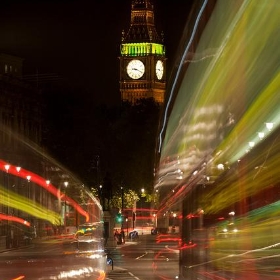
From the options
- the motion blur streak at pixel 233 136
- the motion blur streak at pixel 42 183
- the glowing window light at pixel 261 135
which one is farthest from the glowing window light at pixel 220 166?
the motion blur streak at pixel 42 183

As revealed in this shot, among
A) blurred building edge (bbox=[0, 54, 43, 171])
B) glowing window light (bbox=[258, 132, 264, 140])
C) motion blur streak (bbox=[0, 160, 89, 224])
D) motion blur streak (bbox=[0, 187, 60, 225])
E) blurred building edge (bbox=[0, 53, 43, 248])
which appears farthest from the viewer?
blurred building edge (bbox=[0, 54, 43, 171])

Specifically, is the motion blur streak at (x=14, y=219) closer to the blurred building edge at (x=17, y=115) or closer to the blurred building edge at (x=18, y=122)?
the blurred building edge at (x=18, y=122)

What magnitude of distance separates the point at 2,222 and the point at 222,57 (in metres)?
61.7

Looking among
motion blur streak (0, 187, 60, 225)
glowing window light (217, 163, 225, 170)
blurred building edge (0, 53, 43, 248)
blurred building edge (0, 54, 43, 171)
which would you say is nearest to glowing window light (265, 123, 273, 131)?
glowing window light (217, 163, 225, 170)

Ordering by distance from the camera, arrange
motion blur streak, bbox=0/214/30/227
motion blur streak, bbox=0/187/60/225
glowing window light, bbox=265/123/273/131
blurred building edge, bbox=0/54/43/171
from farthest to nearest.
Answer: blurred building edge, bbox=0/54/43/171, motion blur streak, bbox=0/187/60/225, motion blur streak, bbox=0/214/30/227, glowing window light, bbox=265/123/273/131

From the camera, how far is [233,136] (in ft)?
30.2

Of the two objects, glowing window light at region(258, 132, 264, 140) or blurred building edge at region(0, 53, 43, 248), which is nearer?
glowing window light at region(258, 132, 264, 140)

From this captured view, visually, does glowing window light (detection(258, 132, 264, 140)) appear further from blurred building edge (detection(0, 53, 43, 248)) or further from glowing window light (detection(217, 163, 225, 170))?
blurred building edge (detection(0, 53, 43, 248))

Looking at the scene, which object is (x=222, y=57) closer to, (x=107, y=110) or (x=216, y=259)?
(x=216, y=259)

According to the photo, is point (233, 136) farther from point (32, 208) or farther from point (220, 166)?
point (32, 208)

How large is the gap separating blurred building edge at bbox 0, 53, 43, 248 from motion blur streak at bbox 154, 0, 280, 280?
2563 inches

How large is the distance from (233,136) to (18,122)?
296 ft

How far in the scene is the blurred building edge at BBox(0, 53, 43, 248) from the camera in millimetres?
88250

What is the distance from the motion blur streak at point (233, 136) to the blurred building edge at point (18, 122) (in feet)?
214
